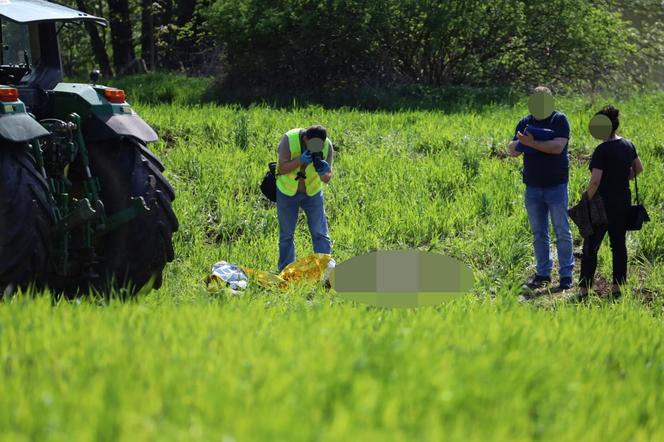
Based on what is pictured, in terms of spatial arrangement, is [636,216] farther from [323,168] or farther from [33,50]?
[33,50]

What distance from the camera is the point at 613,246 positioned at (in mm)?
7930

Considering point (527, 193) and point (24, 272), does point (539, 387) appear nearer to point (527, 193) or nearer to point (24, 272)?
point (24, 272)

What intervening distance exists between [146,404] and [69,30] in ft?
82.4

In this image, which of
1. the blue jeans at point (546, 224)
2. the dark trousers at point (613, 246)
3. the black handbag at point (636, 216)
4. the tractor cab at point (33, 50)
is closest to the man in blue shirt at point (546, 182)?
the blue jeans at point (546, 224)

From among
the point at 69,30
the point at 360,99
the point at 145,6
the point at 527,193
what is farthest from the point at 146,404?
the point at 69,30

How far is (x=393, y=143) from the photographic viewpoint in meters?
11.7

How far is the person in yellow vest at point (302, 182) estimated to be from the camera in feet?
24.6

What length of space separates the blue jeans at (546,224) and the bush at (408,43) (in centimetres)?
825

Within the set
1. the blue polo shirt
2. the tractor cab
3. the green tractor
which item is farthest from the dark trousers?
the tractor cab

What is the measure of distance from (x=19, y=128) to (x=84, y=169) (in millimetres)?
755

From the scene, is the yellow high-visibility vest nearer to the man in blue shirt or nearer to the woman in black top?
the man in blue shirt

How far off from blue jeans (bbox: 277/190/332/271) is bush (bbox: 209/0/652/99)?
841 centimetres

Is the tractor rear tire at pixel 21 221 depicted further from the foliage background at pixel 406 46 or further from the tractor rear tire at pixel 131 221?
the foliage background at pixel 406 46

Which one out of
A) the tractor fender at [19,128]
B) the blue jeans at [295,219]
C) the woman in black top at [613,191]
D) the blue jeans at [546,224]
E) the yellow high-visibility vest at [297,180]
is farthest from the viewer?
the blue jeans at [546,224]
